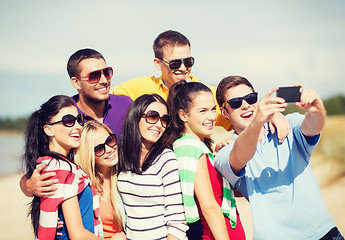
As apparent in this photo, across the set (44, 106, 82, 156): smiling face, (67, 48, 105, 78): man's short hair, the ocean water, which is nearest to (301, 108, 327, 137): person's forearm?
(44, 106, 82, 156): smiling face

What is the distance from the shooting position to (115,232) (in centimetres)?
390

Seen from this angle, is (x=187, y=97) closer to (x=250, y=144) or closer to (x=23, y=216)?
(x=250, y=144)

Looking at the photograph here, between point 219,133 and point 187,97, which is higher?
point 187,97

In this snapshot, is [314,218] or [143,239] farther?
[143,239]

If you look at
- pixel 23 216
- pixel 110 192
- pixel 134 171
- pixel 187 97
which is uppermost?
pixel 187 97

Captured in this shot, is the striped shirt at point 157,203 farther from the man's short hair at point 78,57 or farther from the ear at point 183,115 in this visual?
the man's short hair at point 78,57

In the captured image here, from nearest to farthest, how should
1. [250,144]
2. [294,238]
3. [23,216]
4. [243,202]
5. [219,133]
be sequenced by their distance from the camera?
1. [250,144]
2. [294,238]
3. [243,202]
4. [23,216]
5. [219,133]

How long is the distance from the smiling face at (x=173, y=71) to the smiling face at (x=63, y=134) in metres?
1.75

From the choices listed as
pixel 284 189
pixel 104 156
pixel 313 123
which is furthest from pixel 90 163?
pixel 313 123

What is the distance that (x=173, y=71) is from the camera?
521 centimetres

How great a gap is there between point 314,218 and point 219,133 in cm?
1425

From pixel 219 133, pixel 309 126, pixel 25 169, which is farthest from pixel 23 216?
pixel 309 126

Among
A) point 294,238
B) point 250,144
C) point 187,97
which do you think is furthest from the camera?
point 187,97

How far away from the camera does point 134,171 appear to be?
366 centimetres
